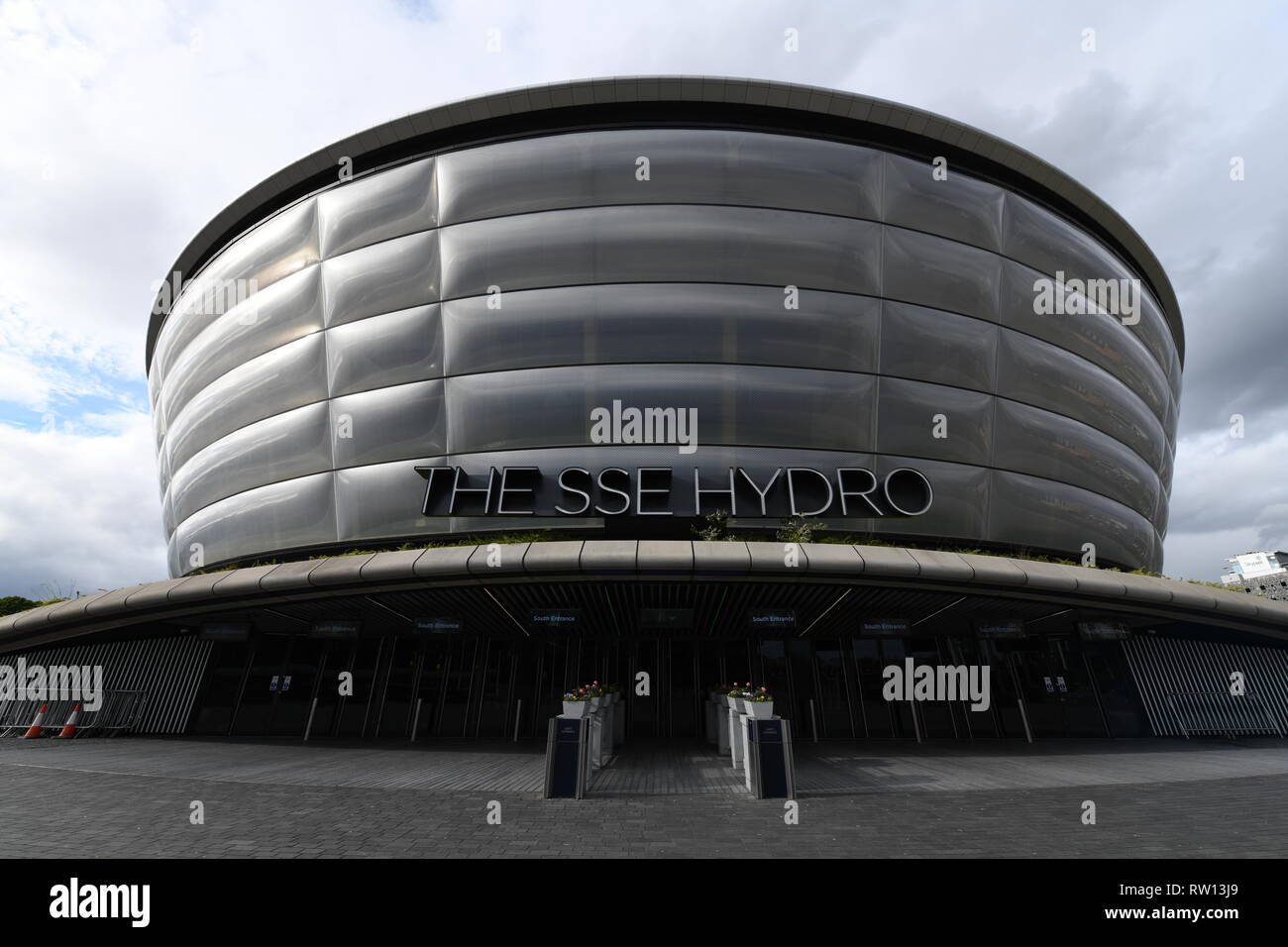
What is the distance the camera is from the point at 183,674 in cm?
2273

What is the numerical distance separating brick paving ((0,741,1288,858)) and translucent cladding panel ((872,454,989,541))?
7.73 meters

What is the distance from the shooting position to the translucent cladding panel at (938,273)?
19734 mm

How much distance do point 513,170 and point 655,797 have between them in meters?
18.4

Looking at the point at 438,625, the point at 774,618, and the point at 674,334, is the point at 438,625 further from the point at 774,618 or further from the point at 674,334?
the point at 674,334

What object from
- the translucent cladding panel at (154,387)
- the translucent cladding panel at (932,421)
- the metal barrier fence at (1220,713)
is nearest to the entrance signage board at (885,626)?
the translucent cladding panel at (932,421)

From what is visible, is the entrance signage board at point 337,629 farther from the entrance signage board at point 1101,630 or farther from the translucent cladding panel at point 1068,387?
the entrance signage board at point 1101,630

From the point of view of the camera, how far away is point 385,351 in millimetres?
20094

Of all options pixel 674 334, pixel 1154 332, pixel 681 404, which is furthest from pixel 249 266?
pixel 1154 332

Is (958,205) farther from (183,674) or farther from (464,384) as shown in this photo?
(183,674)

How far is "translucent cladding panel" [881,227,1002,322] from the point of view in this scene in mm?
19734

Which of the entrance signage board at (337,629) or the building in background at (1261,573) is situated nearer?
the entrance signage board at (337,629)

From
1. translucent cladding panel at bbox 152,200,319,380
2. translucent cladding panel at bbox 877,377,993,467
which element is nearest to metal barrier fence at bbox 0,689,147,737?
translucent cladding panel at bbox 152,200,319,380

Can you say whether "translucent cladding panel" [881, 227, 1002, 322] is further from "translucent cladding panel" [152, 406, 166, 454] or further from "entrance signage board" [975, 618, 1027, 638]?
"translucent cladding panel" [152, 406, 166, 454]

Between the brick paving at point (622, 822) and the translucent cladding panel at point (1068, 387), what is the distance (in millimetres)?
12298
